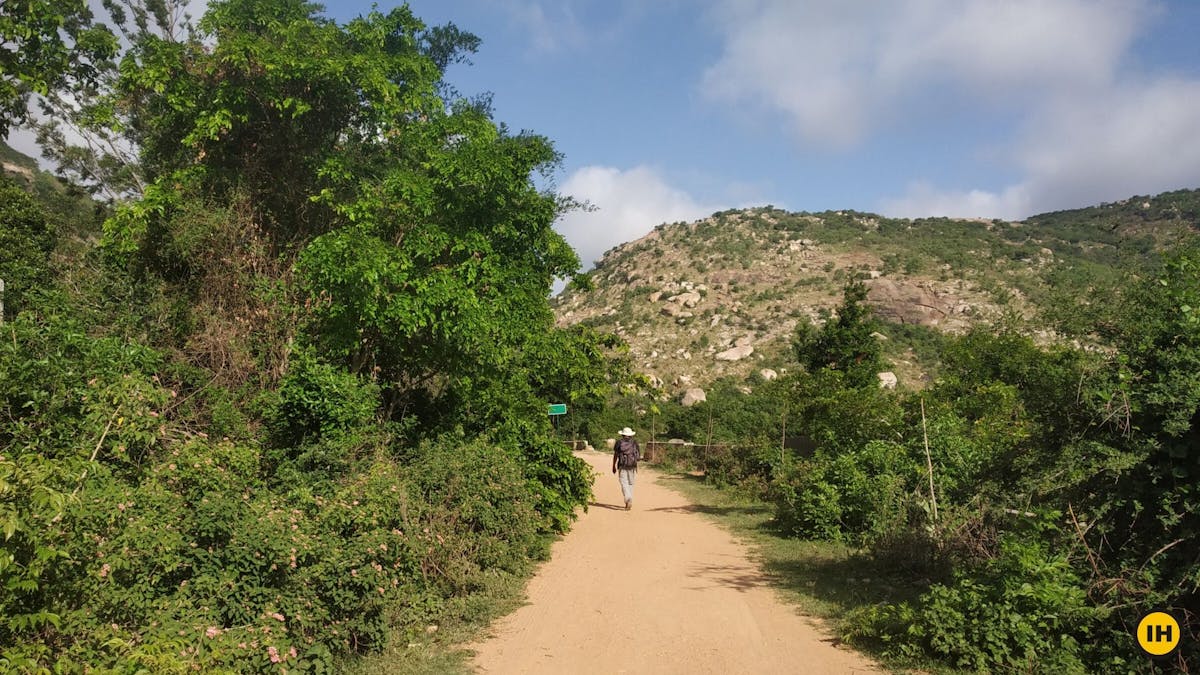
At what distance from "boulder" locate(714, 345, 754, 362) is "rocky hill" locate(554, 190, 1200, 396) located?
3.3 inches

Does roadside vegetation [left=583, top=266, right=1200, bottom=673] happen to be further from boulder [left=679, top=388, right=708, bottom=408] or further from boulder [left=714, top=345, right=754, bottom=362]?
boulder [left=714, top=345, right=754, bottom=362]

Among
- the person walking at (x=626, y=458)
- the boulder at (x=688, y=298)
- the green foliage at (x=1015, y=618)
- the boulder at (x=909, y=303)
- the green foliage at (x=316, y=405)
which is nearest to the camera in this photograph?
the green foliage at (x=1015, y=618)

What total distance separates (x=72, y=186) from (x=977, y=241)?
62525 mm

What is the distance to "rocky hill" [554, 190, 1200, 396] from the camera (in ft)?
163

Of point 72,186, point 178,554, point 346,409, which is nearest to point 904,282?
point 72,186

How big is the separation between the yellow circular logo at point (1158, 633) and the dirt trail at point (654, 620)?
1940 mm

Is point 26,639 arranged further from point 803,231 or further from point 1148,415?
point 803,231

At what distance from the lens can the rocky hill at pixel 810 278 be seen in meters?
49.6

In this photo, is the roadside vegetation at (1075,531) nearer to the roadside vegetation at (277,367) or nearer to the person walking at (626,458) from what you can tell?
the roadside vegetation at (277,367)

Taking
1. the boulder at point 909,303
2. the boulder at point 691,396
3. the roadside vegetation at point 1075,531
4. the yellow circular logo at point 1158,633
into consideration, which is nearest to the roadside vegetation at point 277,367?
the roadside vegetation at point 1075,531

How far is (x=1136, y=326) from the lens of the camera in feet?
21.1

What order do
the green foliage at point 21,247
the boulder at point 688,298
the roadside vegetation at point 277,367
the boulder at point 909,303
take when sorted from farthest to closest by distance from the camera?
the boulder at point 688,298 < the boulder at point 909,303 < the green foliage at point 21,247 < the roadside vegetation at point 277,367

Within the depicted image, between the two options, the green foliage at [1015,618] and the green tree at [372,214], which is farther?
the green tree at [372,214]

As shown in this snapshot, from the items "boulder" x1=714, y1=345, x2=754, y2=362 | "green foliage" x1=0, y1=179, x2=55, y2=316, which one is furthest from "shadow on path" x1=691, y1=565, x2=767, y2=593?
"boulder" x1=714, y1=345, x2=754, y2=362
